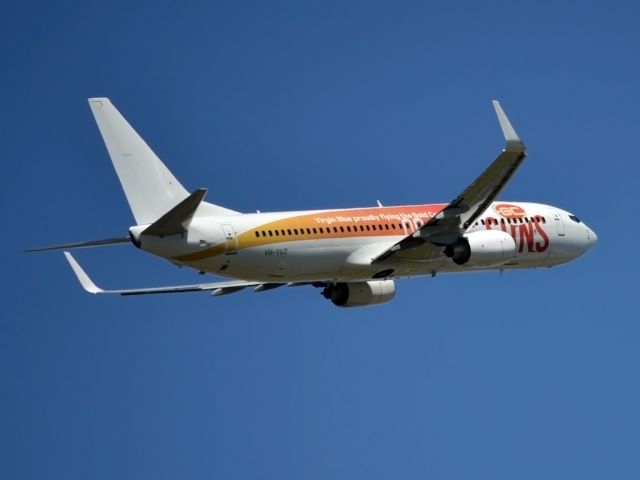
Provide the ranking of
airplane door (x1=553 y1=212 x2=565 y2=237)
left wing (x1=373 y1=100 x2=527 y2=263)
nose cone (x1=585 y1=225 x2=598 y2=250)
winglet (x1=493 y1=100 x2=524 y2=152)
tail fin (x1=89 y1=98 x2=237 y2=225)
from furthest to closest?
nose cone (x1=585 y1=225 x2=598 y2=250) < airplane door (x1=553 y1=212 x2=565 y2=237) < tail fin (x1=89 y1=98 x2=237 y2=225) < left wing (x1=373 y1=100 x2=527 y2=263) < winglet (x1=493 y1=100 x2=524 y2=152)

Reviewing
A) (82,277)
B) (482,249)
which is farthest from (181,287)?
(482,249)

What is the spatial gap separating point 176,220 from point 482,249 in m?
13.5

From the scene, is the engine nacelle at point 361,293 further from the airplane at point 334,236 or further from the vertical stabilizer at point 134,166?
the vertical stabilizer at point 134,166

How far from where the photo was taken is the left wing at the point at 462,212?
60.5 meters

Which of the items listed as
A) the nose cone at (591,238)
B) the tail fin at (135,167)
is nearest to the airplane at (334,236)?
the tail fin at (135,167)

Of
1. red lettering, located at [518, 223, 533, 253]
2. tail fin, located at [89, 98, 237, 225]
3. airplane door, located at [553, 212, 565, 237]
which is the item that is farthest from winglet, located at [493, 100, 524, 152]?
airplane door, located at [553, 212, 565, 237]

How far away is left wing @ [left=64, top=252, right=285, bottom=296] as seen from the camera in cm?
6881

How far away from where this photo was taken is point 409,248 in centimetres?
6494

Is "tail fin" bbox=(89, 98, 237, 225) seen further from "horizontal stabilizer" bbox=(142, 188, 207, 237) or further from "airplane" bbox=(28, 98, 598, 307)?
"horizontal stabilizer" bbox=(142, 188, 207, 237)

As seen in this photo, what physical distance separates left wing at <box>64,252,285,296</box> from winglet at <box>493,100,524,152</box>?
13.7 metres

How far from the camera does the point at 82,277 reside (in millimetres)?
69062

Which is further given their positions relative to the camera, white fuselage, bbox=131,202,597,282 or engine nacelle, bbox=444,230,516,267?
engine nacelle, bbox=444,230,516,267

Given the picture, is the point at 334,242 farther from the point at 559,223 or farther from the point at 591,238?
the point at 591,238

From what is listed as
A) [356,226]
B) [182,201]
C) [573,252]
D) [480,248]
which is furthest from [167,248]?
[573,252]
